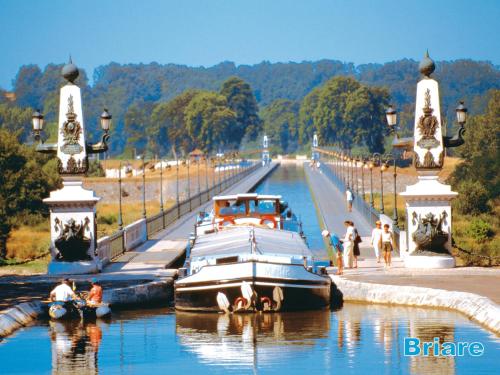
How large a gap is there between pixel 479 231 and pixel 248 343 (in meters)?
37.4

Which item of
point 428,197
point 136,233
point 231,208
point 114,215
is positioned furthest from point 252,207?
point 114,215

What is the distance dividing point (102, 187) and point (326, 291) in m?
113

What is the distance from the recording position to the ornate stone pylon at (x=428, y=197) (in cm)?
3353

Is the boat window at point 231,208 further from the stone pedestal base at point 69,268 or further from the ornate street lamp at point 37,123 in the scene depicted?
the ornate street lamp at point 37,123

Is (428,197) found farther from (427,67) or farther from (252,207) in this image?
(252,207)

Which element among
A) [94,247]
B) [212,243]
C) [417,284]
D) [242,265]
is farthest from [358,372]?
[94,247]

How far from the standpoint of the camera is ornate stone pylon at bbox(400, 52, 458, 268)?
33531mm

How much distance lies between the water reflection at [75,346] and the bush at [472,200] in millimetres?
54493

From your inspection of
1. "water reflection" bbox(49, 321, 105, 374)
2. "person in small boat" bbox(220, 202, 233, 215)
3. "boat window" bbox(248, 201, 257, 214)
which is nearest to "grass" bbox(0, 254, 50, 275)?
"person in small boat" bbox(220, 202, 233, 215)

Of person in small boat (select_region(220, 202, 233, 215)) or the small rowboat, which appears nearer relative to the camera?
the small rowboat

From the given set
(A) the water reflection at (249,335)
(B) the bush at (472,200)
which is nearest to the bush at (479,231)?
(B) the bush at (472,200)

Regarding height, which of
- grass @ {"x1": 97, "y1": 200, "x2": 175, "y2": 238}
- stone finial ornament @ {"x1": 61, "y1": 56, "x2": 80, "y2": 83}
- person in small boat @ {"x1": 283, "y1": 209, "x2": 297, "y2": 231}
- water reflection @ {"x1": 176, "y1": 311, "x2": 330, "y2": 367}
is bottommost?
grass @ {"x1": 97, "y1": 200, "x2": 175, "y2": 238}

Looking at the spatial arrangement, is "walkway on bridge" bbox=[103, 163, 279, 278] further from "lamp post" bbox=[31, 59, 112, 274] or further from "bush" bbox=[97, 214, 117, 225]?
"bush" bbox=[97, 214, 117, 225]

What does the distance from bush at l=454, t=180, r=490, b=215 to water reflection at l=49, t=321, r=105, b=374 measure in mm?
54493
